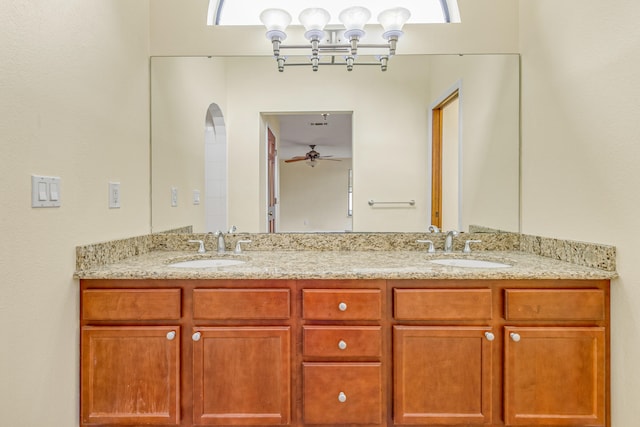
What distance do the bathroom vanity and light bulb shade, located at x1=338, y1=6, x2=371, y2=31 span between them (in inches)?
49.6

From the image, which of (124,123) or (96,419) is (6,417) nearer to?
(96,419)

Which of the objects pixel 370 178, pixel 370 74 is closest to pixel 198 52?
pixel 370 74

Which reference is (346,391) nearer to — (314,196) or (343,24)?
(314,196)

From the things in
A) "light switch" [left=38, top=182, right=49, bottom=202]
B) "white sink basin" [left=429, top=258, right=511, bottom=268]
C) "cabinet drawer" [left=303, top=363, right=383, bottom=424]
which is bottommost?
"cabinet drawer" [left=303, top=363, right=383, bottom=424]

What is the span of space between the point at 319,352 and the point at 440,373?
49 cm

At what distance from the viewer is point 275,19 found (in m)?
1.78

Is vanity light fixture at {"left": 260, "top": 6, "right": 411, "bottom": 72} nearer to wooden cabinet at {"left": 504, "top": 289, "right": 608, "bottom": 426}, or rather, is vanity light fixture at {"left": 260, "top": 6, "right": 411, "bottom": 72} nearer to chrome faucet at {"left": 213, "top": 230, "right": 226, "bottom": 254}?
chrome faucet at {"left": 213, "top": 230, "right": 226, "bottom": 254}

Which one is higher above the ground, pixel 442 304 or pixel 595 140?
pixel 595 140

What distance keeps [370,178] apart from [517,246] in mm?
897

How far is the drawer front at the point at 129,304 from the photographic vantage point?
1393 millimetres

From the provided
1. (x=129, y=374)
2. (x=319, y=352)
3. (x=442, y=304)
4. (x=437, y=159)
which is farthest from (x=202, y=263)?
(x=437, y=159)

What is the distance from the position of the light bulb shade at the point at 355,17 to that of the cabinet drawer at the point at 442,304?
1341 millimetres

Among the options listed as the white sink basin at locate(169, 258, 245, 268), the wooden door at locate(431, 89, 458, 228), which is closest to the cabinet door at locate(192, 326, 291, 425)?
the white sink basin at locate(169, 258, 245, 268)

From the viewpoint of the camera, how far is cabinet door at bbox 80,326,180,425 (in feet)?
4.56
